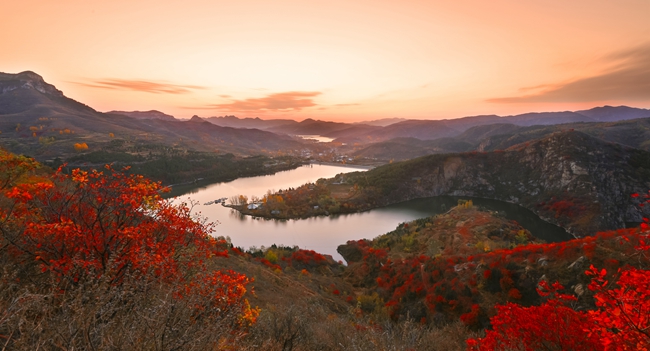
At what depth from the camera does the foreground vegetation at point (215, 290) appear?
5477mm

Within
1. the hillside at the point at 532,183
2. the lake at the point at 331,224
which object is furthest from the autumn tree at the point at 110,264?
the hillside at the point at 532,183

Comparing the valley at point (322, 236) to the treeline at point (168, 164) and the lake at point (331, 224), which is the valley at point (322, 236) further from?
the treeline at point (168, 164)

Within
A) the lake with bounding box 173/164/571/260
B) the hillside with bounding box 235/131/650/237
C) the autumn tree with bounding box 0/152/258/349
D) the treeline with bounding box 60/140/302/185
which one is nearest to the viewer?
the autumn tree with bounding box 0/152/258/349

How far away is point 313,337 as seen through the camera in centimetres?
943

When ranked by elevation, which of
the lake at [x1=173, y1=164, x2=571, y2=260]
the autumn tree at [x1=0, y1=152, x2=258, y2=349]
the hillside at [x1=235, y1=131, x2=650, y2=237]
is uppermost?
the autumn tree at [x1=0, y1=152, x2=258, y2=349]

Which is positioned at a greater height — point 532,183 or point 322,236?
point 532,183

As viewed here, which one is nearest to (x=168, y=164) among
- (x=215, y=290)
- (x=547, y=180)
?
(x=215, y=290)

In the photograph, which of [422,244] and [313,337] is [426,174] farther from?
[313,337]

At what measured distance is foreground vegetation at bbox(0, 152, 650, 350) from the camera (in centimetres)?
548

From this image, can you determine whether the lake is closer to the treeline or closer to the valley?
the valley

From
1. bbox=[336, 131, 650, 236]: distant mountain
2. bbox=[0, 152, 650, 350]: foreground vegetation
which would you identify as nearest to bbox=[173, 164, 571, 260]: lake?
bbox=[336, 131, 650, 236]: distant mountain

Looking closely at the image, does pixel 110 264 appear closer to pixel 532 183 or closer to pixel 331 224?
pixel 331 224

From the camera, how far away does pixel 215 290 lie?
8.71 meters

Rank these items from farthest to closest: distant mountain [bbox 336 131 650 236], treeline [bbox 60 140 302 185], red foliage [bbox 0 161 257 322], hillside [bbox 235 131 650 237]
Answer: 1. treeline [bbox 60 140 302 185]
2. hillside [bbox 235 131 650 237]
3. distant mountain [bbox 336 131 650 236]
4. red foliage [bbox 0 161 257 322]
